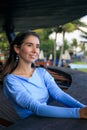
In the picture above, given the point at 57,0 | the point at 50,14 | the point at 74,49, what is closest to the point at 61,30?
the point at 50,14

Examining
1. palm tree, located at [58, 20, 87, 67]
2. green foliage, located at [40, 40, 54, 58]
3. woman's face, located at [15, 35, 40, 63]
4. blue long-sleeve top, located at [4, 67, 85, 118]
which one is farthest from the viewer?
green foliage, located at [40, 40, 54, 58]

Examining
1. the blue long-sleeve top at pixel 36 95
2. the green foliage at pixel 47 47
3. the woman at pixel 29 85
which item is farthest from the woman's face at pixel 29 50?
the green foliage at pixel 47 47

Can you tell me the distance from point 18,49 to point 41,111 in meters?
0.56

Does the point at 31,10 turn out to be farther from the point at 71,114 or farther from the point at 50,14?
the point at 71,114

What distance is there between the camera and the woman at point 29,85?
245 centimetres

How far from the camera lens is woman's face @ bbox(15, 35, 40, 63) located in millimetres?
2631

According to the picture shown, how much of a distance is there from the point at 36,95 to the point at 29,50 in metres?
0.35

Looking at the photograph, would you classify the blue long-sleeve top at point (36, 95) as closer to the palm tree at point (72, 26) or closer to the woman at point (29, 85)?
the woman at point (29, 85)

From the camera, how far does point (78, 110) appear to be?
2.31 metres

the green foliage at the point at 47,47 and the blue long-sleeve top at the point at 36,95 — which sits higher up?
the blue long-sleeve top at the point at 36,95

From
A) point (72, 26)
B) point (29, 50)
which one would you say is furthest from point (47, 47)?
point (29, 50)

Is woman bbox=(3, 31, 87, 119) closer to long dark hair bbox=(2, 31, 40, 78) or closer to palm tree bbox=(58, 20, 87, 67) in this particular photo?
long dark hair bbox=(2, 31, 40, 78)

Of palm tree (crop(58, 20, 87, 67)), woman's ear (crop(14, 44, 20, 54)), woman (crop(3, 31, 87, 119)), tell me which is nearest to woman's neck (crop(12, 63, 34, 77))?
woman (crop(3, 31, 87, 119))

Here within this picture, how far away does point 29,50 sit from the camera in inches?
104
